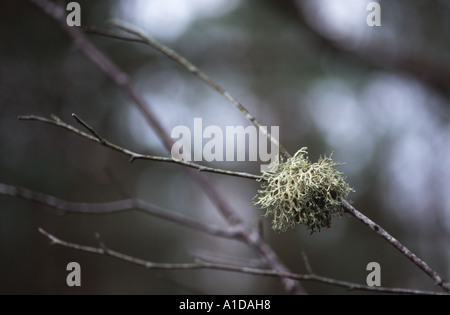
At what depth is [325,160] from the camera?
835 millimetres

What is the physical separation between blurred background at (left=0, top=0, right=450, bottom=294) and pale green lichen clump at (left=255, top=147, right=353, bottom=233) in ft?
8.01

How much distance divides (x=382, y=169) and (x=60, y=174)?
5.31 m

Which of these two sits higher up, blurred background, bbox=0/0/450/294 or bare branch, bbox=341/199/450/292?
blurred background, bbox=0/0/450/294

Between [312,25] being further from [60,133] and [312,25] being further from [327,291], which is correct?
[327,291]

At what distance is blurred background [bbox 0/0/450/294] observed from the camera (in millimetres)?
3988

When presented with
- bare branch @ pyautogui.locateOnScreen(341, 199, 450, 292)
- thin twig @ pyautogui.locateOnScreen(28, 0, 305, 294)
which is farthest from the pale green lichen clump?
thin twig @ pyautogui.locateOnScreen(28, 0, 305, 294)

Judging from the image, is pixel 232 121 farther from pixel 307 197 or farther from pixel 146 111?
pixel 307 197

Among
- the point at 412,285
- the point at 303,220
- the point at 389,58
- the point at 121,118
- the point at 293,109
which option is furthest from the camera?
the point at 293,109

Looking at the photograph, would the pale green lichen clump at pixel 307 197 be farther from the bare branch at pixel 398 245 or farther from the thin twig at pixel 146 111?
the thin twig at pixel 146 111

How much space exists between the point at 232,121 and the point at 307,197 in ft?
22.1

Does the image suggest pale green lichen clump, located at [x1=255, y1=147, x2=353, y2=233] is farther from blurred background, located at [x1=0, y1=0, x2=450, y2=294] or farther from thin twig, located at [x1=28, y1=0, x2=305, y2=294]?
blurred background, located at [x1=0, y1=0, x2=450, y2=294]

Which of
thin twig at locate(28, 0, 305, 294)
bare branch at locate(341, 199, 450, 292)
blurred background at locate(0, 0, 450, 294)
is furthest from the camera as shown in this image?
blurred background at locate(0, 0, 450, 294)

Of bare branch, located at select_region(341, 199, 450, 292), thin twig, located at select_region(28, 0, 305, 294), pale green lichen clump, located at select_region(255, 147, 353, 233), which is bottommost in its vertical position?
bare branch, located at select_region(341, 199, 450, 292)
